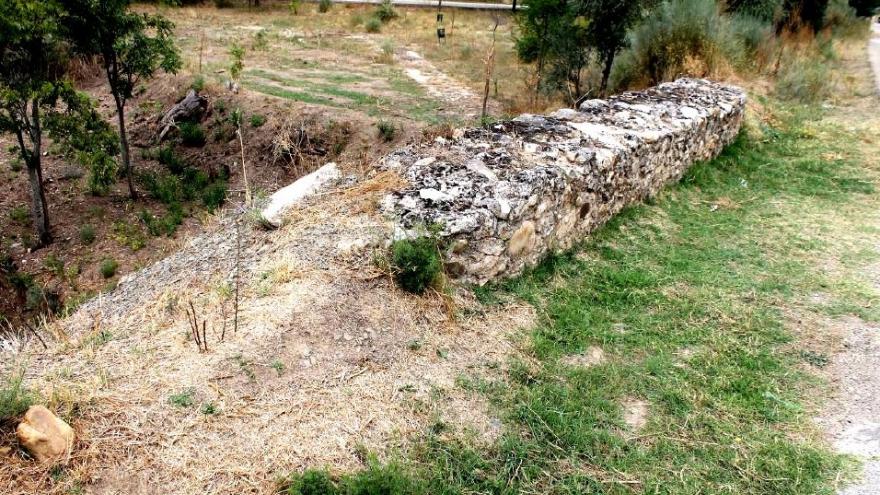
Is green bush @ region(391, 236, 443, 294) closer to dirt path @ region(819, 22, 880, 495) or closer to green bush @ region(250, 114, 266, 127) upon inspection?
dirt path @ region(819, 22, 880, 495)

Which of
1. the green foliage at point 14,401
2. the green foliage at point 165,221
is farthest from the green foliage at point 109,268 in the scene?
the green foliage at point 14,401

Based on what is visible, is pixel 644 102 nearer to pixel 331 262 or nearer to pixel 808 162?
pixel 808 162

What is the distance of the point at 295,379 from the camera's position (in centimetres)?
341

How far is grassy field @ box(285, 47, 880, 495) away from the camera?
3213 millimetres

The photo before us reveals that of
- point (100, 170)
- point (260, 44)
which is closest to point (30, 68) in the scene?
point (100, 170)

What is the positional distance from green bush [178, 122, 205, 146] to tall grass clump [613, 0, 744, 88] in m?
9.05

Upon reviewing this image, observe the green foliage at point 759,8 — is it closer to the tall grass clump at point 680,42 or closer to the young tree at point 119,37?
the tall grass clump at point 680,42

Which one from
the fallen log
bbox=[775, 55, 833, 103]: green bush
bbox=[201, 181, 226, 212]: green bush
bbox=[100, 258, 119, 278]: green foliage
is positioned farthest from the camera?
the fallen log

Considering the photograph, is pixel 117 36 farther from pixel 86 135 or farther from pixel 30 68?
pixel 86 135

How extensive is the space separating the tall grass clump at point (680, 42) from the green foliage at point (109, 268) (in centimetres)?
992

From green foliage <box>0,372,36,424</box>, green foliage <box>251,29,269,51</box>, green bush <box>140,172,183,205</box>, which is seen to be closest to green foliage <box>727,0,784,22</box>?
green foliage <box>251,29,269,51</box>

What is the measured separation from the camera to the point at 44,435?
2.73 metres

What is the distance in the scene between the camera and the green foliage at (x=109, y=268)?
8.22m

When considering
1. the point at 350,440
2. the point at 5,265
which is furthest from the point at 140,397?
the point at 5,265
